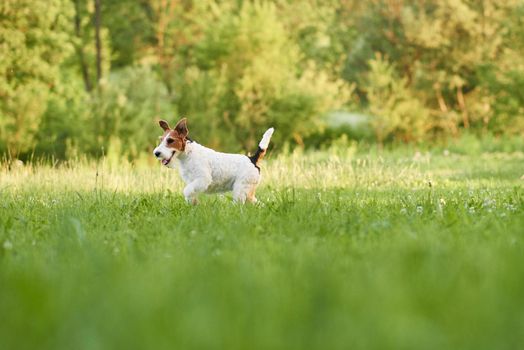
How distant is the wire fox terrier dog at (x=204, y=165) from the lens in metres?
7.88

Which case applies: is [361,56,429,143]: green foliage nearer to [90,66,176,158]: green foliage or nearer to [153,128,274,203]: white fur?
[90,66,176,158]: green foliage

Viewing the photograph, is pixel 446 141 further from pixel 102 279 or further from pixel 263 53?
pixel 102 279

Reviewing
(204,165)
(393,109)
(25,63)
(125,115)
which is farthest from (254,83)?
(204,165)

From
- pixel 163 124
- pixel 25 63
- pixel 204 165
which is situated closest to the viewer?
pixel 204 165

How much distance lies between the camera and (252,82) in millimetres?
27172

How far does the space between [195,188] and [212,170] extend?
333mm

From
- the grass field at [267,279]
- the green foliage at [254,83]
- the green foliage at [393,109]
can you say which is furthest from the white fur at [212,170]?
the green foliage at [393,109]

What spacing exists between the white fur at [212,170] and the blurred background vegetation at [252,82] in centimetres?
1374

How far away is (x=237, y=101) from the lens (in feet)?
91.0

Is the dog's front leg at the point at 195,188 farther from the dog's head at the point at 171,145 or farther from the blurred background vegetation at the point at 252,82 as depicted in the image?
the blurred background vegetation at the point at 252,82

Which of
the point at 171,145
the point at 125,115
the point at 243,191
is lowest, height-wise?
the point at 243,191

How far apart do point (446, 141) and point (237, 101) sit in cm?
758

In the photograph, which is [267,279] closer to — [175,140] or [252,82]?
[175,140]

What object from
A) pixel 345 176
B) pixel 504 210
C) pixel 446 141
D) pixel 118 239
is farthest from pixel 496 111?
pixel 118 239
